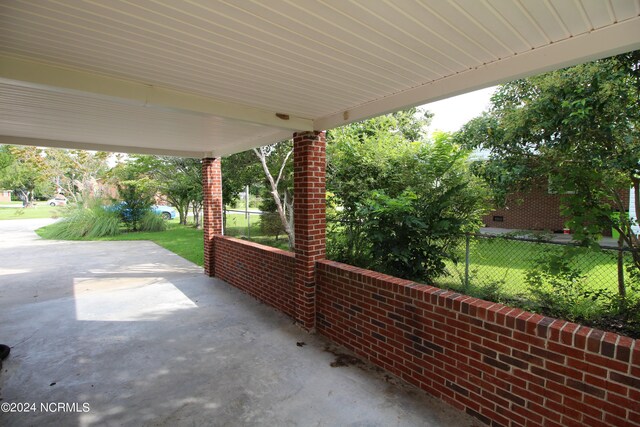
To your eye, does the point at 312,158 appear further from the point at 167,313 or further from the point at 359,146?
the point at 167,313

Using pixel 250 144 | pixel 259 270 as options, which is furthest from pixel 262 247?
pixel 250 144

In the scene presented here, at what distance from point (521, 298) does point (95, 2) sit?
5131 mm

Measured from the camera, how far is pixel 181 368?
127 inches

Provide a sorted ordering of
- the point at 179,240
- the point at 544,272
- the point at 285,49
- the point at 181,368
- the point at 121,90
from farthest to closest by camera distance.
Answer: the point at 179,240
the point at 544,272
the point at 181,368
the point at 121,90
the point at 285,49

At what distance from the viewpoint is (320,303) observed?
3930 mm

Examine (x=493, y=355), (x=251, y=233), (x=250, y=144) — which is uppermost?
(x=250, y=144)

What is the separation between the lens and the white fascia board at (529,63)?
1771mm

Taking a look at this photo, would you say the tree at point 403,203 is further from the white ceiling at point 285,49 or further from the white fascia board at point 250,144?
the white ceiling at point 285,49

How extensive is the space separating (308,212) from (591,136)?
10.9 ft

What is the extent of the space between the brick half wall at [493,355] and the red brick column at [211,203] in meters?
4.15

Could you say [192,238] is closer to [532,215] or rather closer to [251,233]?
[251,233]

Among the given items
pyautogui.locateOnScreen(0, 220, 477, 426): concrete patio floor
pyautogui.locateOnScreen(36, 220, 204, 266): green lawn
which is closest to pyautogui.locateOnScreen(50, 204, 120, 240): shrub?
pyautogui.locateOnScreen(36, 220, 204, 266): green lawn

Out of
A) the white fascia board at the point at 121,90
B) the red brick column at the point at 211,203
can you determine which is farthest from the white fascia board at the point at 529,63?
the red brick column at the point at 211,203

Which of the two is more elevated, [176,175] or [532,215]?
[176,175]
